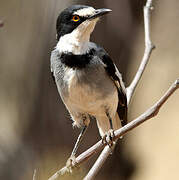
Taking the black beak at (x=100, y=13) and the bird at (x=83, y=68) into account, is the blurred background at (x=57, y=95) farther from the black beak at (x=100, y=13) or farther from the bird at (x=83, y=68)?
the black beak at (x=100, y=13)

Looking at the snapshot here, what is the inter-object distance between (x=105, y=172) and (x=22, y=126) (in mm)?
1440

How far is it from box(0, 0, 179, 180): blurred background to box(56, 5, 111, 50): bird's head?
3.67 feet

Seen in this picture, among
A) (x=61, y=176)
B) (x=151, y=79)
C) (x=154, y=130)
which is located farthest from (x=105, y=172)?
(x=61, y=176)

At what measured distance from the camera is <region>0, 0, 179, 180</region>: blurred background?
6.14 meters

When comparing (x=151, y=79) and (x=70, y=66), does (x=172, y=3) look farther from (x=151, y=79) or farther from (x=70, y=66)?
(x=70, y=66)

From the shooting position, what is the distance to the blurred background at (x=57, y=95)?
20.1 ft

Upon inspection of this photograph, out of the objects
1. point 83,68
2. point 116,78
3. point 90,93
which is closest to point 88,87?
point 90,93

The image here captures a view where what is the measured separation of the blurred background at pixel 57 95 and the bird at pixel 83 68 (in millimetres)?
596

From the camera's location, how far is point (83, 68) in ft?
12.8

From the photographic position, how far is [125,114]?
443 centimetres

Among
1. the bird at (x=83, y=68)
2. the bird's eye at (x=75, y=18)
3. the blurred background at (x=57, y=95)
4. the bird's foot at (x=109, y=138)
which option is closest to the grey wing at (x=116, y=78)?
the bird at (x=83, y=68)

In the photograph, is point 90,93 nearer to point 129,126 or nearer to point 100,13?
point 100,13

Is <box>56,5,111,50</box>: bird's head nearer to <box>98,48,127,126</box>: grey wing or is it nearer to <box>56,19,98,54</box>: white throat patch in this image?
<box>56,19,98,54</box>: white throat patch

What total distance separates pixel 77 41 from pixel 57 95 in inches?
90.1
